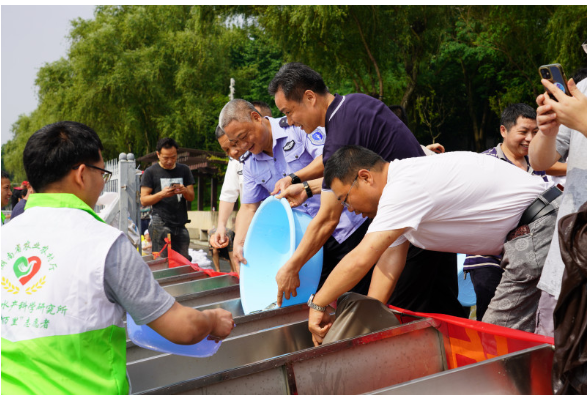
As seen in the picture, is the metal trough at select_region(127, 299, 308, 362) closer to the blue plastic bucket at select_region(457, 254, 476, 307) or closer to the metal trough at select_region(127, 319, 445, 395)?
the metal trough at select_region(127, 319, 445, 395)

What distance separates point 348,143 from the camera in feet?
8.94

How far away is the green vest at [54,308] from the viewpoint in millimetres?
1434

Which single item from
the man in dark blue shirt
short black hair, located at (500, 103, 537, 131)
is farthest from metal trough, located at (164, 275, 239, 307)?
short black hair, located at (500, 103, 537, 131)

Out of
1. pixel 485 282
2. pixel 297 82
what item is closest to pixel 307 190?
pixel 297 82

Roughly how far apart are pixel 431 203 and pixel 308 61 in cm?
1130

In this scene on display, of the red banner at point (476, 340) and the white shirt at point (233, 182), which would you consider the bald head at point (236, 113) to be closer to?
the white shirt at point (233, 182)

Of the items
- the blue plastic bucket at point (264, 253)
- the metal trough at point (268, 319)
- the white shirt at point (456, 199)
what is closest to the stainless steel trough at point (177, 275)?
the blue plastic bucket at point (264, 253)

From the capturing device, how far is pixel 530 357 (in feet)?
5.61

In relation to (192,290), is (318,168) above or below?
above

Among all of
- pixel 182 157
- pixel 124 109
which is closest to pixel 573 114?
pixel 182 157

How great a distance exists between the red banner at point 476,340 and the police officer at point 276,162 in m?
0.97

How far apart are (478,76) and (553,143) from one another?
15.8 m

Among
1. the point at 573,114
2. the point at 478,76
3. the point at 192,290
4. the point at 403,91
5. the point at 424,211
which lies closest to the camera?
the point at 573,114

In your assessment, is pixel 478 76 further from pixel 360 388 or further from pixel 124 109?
pixel 360 388
